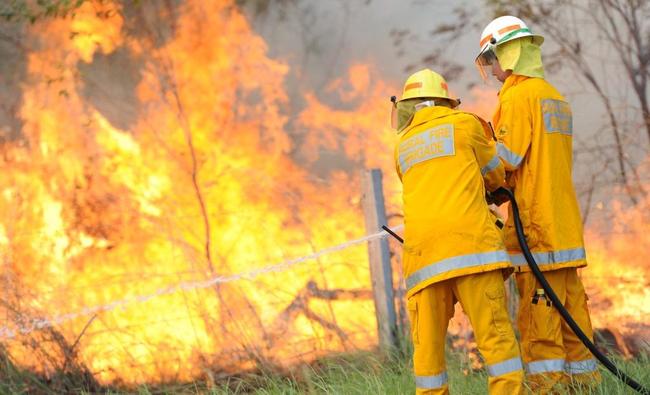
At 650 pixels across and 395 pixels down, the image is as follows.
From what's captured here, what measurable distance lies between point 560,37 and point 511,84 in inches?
137

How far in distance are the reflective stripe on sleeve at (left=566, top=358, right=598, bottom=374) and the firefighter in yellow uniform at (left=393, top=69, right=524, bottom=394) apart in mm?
600

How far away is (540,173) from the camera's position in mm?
3693

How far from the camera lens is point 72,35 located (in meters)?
7.09

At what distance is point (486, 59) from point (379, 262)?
6.53ft

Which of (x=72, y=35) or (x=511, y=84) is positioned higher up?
(x=72, y=35)

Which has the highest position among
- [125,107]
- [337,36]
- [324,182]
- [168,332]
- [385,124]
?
[337,36]

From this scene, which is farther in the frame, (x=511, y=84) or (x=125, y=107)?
(x=125, y=107)

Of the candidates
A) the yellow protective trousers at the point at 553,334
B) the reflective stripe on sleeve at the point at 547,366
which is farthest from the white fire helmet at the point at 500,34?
the reflective stripe on sleeve at the point at 547,366

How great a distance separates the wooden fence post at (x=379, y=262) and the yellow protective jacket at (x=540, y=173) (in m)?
1.83

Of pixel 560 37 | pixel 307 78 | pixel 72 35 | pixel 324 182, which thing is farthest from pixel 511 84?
pixel 72 35

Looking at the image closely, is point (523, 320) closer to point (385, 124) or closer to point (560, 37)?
point (385, 124)

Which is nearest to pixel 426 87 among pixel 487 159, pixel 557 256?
pixel 487 159

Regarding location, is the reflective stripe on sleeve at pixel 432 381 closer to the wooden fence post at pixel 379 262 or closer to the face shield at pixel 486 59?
the face shield at pixel 486 59

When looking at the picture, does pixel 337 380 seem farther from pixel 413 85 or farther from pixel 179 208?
pixel 179 208
